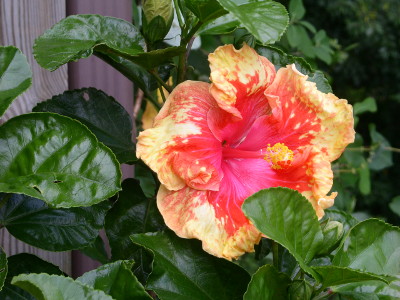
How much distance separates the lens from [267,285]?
77 cm

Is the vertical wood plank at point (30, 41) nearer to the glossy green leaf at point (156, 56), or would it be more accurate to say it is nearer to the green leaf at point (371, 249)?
the glossy green leaf at point (156, 56)

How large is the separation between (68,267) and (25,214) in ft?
1.65

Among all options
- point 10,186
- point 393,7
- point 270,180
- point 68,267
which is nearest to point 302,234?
point 270,180

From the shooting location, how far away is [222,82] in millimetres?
841

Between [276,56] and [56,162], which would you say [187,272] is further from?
[276,56]

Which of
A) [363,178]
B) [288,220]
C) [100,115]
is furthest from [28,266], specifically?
[363,178]

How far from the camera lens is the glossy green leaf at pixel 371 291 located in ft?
2.65

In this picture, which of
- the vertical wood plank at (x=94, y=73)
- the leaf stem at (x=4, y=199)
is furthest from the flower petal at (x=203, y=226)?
the vertical wood plank at (x=94, y=73)

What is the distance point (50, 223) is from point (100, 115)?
9.2 inches

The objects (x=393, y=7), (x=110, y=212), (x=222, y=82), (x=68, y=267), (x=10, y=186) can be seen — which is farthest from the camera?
(x=393, y=7)

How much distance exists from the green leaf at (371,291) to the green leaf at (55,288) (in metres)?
0.39

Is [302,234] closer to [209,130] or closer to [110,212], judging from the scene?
[209,130]

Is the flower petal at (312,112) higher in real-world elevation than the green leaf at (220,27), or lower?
lower

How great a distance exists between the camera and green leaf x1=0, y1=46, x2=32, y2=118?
0.74m
